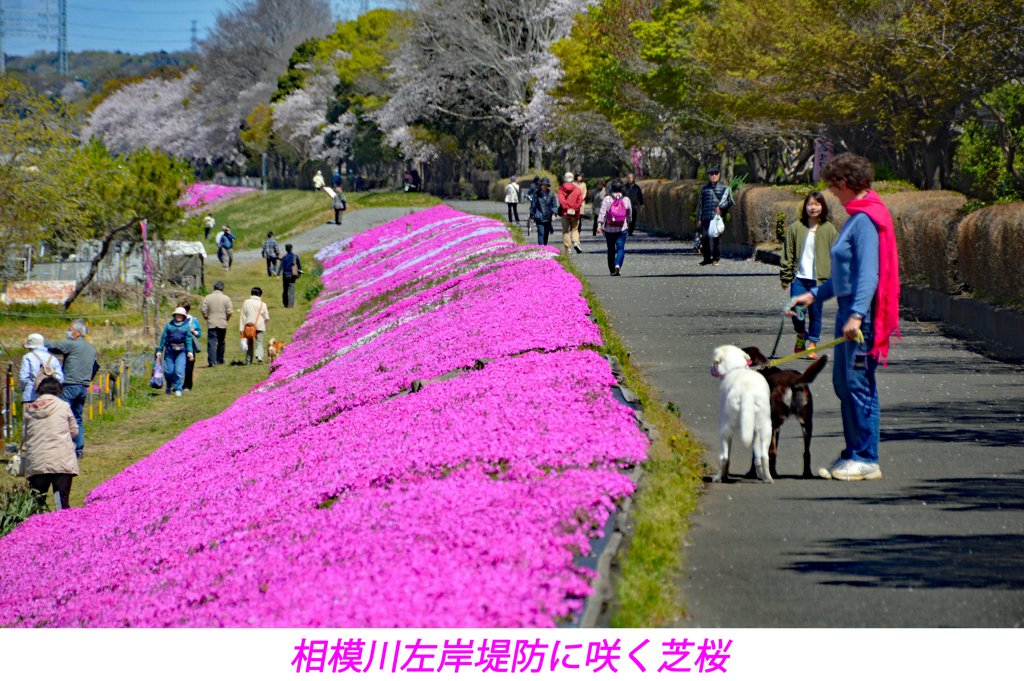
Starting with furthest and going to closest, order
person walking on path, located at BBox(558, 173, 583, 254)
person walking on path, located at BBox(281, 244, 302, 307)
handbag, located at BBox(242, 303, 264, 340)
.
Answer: person walking on path, located at BBox(281, 244, 302, 307) < handbag, located at BBox(242, 303, 264, 340) < person walking on path, located at BBox(558, 173, 583, 254)

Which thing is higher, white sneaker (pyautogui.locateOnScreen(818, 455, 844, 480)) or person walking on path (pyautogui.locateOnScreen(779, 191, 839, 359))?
person walking on path (pyautogui.locateOnScreen(779, 191, 839, 359))

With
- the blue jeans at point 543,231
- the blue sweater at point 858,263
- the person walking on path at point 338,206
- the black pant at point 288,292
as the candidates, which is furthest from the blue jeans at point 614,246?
the person walking on path at point 338,206

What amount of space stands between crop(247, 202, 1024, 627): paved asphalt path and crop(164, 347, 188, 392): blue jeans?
1282 cm

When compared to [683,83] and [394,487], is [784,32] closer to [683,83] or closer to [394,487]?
[683,83]

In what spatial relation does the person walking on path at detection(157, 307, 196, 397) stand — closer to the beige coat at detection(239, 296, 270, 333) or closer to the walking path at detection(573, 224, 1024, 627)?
the beige coat at detection(239, 296, 270, 333)

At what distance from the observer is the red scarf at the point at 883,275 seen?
655 cm

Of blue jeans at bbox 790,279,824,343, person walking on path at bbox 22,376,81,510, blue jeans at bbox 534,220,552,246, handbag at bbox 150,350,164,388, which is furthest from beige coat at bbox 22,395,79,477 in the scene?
blue jeans at bbox 534,220,552,246

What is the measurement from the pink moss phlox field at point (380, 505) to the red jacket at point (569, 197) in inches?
281

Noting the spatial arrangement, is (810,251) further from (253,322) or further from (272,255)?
(272,255)

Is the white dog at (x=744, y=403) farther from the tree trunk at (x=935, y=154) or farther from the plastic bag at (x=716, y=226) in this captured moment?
the tree trunk at (x=935, y=154)

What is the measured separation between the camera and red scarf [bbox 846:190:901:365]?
6.55 meters

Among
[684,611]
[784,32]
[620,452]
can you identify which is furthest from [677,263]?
[684,611]

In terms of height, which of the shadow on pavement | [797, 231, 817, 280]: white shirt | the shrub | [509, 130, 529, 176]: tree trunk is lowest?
the shrub

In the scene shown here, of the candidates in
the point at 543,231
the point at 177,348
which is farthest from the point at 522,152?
the point at 177,348
